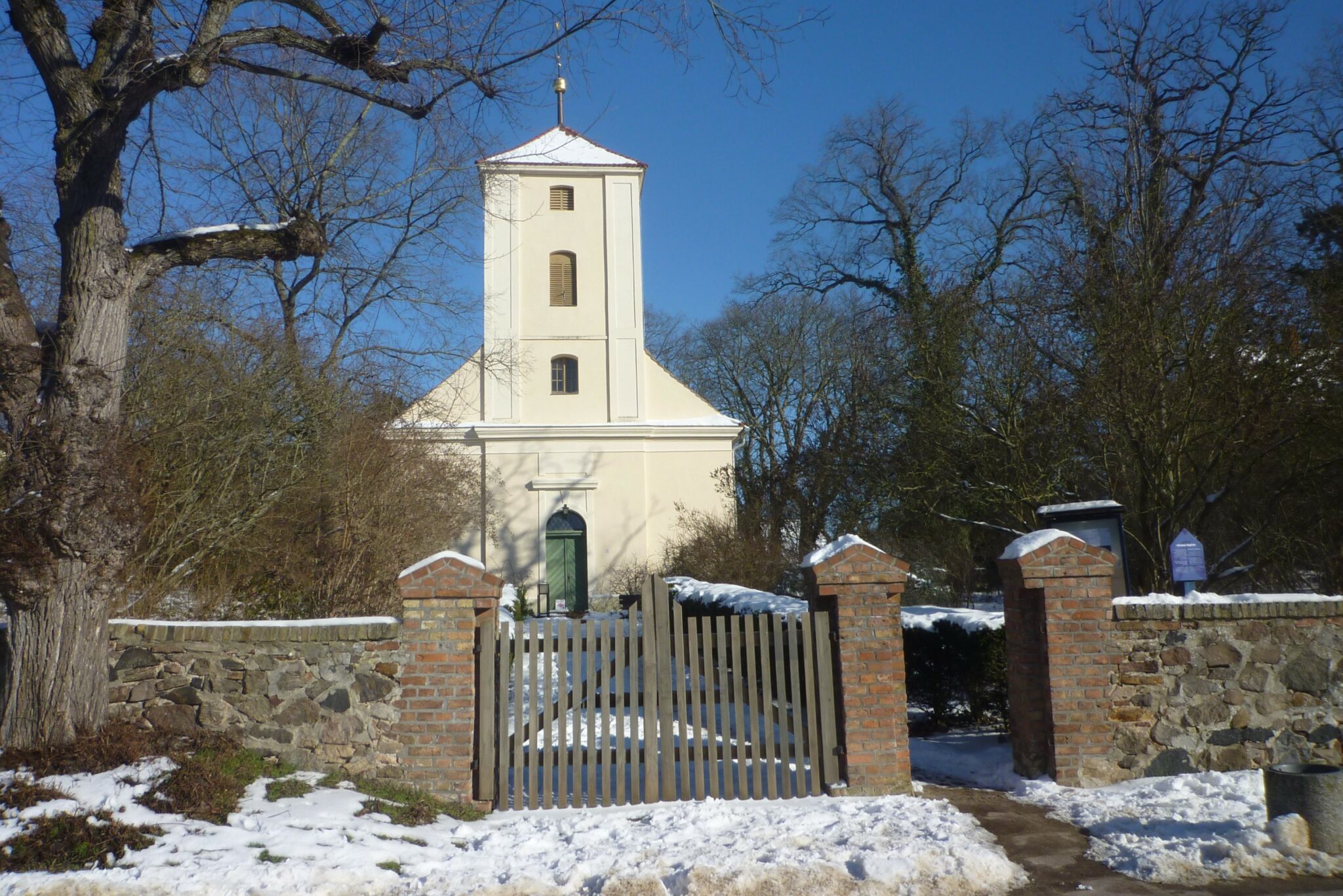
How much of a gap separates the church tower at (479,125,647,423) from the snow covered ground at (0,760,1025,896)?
20.2 metres

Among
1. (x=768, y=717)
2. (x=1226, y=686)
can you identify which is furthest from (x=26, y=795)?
(x=1226, y=686)

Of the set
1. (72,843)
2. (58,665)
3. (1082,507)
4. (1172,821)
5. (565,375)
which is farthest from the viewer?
(565,375)

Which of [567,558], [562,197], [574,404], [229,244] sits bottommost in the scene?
[567,558]

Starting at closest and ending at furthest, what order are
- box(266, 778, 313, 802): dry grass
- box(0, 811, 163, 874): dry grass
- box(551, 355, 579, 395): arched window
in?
box(0, 811, 163, 874): dry grass, box(266, 778, 313, 802): dry grass, box(551, 355, 579, 395): arched window

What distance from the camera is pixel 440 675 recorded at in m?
6.19

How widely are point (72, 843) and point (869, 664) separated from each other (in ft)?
15.3

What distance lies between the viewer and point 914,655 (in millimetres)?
8953

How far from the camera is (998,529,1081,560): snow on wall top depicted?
257 inches

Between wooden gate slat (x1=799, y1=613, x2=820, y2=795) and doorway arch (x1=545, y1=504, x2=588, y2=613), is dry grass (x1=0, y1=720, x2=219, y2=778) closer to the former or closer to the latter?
wooden gate slat (x1=799, y1=613, x2=820, y2=795)

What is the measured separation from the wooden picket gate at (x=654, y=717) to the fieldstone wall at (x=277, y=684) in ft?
2.25

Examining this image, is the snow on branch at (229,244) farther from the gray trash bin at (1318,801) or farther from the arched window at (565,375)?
the arched window at (565,375)

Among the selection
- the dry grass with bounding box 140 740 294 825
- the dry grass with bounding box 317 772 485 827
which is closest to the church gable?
the dry grass with bounding box 317 772 485 827

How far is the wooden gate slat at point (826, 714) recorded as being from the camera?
6363mm

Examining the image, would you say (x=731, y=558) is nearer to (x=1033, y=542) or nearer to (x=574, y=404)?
(x=574, y=404)
